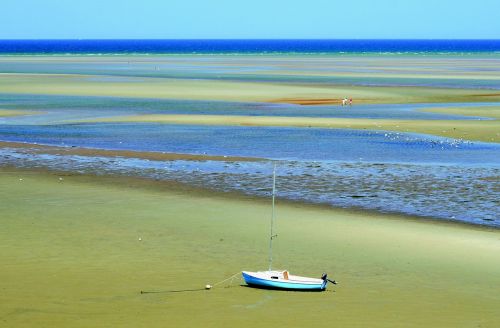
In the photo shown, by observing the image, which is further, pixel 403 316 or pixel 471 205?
pixel 471 205

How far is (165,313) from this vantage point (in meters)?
12.4

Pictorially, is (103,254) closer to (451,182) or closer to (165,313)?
(165,313)

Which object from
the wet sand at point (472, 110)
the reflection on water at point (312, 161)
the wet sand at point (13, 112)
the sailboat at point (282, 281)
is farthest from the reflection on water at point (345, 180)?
the wet sand at point (472, 110)

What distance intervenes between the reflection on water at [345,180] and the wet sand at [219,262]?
1.31 metres

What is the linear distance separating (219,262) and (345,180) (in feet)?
31.6

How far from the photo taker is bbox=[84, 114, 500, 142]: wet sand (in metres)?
35.7

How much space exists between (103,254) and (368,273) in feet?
13.7

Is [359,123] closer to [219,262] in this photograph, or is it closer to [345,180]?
[345,180]

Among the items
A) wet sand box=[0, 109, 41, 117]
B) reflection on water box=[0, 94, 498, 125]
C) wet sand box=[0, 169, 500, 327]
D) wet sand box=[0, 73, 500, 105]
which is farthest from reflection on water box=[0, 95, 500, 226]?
wet sand box=[0, 73, 500, 105]

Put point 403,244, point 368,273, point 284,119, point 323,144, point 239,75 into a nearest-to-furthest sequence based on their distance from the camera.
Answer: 1. point 368,273
2. point 403,244
3. point 323,144
4. point 284,119
5. point 239,75

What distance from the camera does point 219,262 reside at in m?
15.2

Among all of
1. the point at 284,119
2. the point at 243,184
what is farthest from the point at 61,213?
the point at 284,119

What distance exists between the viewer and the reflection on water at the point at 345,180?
2105 centimetres

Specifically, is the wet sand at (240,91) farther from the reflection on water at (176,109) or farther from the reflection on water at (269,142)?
the reflection on water at (269,142)
